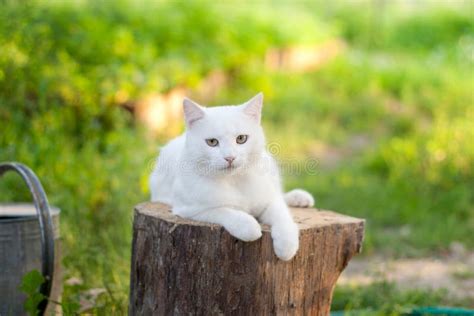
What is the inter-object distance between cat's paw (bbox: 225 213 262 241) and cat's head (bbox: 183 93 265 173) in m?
0.20

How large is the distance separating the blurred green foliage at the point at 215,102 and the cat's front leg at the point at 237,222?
973 millimetres

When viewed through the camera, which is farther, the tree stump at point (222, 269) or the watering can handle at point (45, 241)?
the watering can handle at point (45, 241)

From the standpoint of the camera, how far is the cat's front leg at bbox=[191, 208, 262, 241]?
8.58 feet

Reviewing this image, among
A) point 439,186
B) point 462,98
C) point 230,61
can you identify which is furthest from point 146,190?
point 462,98

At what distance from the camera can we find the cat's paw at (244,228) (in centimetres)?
261

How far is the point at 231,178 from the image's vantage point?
2.79 m

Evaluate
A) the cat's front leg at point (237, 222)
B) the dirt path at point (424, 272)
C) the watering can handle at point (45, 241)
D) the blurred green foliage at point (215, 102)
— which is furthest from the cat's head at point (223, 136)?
the dirt path at point (424, 272)

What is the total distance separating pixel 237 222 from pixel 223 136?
0.34m

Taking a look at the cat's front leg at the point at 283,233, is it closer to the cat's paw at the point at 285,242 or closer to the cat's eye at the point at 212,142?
the cat's paw at the point at 285,242

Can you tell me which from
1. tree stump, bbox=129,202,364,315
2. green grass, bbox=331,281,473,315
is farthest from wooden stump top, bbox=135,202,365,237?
green grass, bbox=331,281,473,315

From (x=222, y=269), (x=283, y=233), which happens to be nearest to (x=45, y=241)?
(x=222, y=269)

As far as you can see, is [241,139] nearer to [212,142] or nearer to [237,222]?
[212,142]

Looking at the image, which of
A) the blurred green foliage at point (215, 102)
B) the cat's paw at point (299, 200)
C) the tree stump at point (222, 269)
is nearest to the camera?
the tree stump at point (222, 269)

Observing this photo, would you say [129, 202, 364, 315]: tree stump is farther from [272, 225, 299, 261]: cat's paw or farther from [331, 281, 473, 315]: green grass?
[331, 281, 473, 315]: green grass
